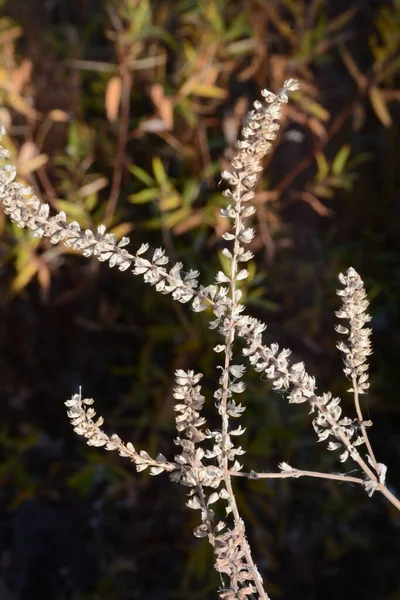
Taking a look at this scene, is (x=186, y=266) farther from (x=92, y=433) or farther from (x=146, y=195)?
(x=92, y=433)

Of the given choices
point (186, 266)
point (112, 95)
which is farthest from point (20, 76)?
point (186, 266)

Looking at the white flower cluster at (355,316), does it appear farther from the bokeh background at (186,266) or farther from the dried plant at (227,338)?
the bokeh background at (186,266)

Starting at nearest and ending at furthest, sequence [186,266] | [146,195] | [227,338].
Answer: [227,338]
[146,195]
[186,266]

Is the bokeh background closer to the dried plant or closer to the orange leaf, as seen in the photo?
the orange leaf

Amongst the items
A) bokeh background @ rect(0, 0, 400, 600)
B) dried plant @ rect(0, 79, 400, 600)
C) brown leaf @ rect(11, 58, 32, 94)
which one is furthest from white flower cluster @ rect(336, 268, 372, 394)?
brown leaf @ rect(11, 58, 32, 94)

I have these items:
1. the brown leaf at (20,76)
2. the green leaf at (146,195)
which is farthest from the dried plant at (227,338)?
the brown leaf at (20,76)

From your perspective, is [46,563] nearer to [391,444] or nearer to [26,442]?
[26,442]

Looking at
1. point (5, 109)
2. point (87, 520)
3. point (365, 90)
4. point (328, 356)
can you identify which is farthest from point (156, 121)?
point (87, 520)

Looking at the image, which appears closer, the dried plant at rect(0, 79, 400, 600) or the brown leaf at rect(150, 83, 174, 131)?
the dried plant at rect(0, 79, 400, 600)
